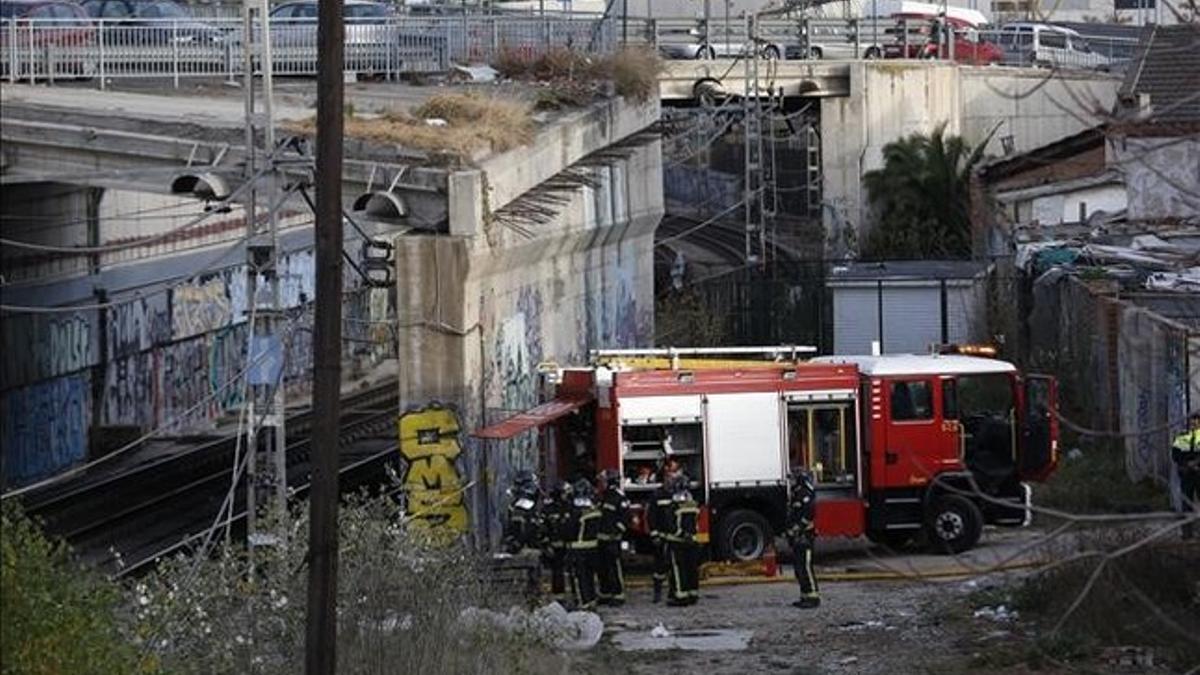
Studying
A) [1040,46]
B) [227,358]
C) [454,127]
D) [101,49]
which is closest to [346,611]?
[454,127]

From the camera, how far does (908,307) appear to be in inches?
1695

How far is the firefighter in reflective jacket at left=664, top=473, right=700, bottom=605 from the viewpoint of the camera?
80.7 ft

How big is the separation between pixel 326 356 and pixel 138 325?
29127 mm

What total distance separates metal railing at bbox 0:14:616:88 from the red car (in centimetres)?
1700

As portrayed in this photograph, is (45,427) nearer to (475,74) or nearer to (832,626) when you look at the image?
(475,74)

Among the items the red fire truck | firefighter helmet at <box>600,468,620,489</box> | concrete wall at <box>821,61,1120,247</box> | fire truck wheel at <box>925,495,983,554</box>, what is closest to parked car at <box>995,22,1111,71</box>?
concrete wall at <box>821,61,1120,247</box>

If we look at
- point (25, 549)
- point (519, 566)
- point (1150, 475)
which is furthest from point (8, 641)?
point (1150, 475)

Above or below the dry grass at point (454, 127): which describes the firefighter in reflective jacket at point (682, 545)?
below

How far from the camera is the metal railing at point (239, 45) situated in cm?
3819

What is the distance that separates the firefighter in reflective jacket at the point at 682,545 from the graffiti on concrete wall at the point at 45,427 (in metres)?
15.7

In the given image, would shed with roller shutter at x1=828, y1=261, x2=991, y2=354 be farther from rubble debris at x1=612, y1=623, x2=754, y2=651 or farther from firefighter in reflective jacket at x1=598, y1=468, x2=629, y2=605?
rubble debris at x1=612, y1=623, x2=754, y2=651

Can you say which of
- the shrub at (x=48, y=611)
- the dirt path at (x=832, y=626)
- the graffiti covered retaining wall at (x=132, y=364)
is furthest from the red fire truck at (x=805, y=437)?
the shrub at (x=48, y=611)

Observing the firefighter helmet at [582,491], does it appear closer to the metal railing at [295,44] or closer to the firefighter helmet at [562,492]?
the firefighter helmet at [562,492]

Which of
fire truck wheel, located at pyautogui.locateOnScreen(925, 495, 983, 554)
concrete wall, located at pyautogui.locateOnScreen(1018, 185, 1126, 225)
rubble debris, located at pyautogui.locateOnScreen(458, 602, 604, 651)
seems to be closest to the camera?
rubble debris, located at pyautogui.locateOnScreen(458, 602, 604, 651)
